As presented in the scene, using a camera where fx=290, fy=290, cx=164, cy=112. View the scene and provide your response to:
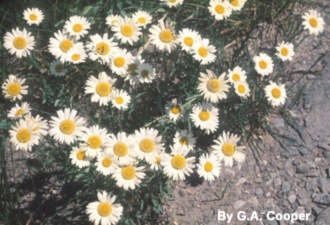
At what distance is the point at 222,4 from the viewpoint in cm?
298

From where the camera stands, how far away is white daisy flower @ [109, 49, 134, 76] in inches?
108

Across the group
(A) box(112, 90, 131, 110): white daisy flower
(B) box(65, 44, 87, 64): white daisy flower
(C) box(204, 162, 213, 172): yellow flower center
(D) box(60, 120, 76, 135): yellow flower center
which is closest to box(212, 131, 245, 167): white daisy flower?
(C) box(204, 162, 213, 172): yellow flower center

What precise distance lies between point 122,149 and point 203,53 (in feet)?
3.85

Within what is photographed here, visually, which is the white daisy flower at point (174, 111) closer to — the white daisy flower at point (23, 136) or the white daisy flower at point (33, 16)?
the white daisy flower at point (23, 136)

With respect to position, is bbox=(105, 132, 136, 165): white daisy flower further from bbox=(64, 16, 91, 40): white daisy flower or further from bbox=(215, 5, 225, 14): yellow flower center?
bbox=(215, 5, 225, 14): yellow flower center

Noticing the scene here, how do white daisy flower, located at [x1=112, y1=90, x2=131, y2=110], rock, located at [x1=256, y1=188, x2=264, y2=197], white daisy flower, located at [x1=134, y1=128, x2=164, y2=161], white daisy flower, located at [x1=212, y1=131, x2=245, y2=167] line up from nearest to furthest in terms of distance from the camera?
1. white daisy flower, located at [x1=134, y1=128, x2=164, y2=161]
2. white daisy flower, located at [x1=212, y1=131, x2=245, y2=167]
3. white daisy flower, located at [x1=112, y1=90, x2=131, y2=110]
4. rock, located at [x1=256, y1=188, x2=264, y2=197]

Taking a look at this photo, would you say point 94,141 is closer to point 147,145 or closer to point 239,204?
point 147,145

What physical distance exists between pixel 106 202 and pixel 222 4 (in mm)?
A: 2216

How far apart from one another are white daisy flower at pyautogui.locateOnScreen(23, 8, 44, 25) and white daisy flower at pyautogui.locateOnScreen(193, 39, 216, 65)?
172 centimetres

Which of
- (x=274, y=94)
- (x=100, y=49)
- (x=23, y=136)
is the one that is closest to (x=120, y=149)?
(x=23, y=136)

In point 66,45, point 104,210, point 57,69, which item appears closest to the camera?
point 104,210

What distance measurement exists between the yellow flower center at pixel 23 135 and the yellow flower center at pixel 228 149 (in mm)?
1669

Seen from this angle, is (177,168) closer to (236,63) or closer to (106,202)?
(106,202)

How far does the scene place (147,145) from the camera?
7.77 feet
